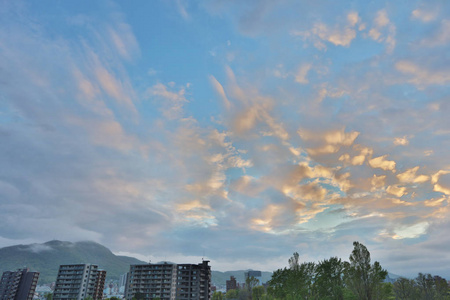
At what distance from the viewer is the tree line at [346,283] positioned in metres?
46.4

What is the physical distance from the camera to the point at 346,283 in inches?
1964

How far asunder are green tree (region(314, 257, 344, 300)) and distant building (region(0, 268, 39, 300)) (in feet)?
576

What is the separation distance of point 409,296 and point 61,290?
524ft

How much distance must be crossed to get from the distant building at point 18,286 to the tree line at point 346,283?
159490 millimetres

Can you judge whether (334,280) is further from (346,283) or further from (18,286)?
(18,286)

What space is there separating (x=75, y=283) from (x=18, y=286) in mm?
48394

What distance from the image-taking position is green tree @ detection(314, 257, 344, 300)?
6081 centimetres

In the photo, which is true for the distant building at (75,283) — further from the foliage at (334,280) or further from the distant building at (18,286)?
the foliage at (334,280)

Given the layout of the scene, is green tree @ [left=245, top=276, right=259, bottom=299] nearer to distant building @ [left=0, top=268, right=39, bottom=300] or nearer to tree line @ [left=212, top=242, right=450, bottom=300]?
tree line @ [left=212, top=242, right=450, bottom=300]

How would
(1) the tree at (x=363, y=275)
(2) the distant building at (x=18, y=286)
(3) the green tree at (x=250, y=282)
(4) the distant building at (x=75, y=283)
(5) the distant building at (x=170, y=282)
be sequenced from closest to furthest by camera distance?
(1) the tree at (x=363, y=275), (3) the green tree at (x=250, y=282), (5) the distant building at (x=170, y=282), (4) the distant building at (x=75, y=283), (2) the distant building at (x=18, y=286)

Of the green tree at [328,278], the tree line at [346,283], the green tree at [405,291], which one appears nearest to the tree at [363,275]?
the tree line at [346,283]

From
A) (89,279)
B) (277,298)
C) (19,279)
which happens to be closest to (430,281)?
(277,298)

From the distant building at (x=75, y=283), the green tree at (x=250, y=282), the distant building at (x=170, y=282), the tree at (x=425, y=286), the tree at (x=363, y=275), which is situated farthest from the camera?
the distant building at (x=75, y=283)

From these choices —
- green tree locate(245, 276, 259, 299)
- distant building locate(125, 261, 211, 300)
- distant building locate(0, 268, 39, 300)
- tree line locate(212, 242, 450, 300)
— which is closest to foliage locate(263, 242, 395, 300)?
tree line locate(212, 242, 450, 300)
